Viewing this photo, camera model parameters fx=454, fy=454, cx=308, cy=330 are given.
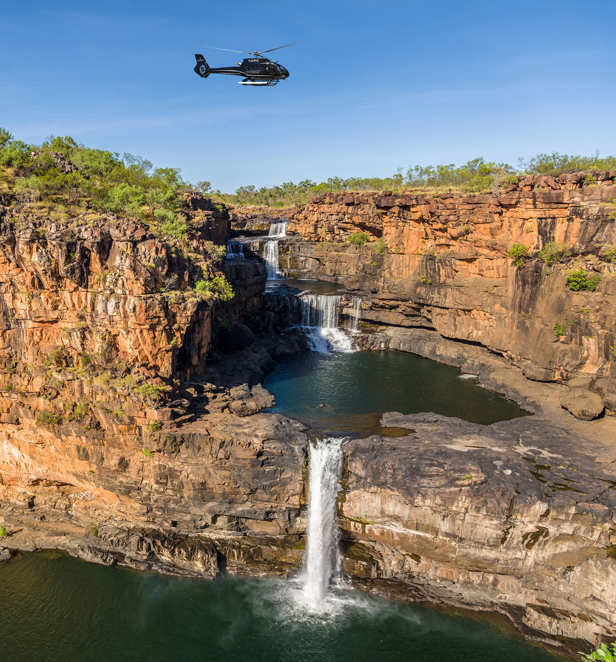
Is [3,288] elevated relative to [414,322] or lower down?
elevated

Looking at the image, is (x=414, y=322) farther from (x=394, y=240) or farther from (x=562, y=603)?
(x=562, y=603)

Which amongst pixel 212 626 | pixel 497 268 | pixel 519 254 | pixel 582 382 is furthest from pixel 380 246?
pixel 212 626

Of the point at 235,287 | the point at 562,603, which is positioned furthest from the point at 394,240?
the point at 562,603

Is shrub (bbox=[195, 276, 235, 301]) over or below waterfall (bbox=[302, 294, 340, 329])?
over

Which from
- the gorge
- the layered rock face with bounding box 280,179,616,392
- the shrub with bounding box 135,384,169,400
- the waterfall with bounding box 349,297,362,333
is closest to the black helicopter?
the gorge

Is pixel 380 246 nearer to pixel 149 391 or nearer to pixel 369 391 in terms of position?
pixel 369 391

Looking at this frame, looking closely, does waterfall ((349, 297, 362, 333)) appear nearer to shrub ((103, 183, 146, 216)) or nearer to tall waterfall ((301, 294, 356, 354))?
tall waterfall ((301, 294, 356, 354))

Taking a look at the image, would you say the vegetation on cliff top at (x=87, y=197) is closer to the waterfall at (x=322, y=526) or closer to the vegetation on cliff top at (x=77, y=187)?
the vegetation on cliff top at (x=77, y=187)
